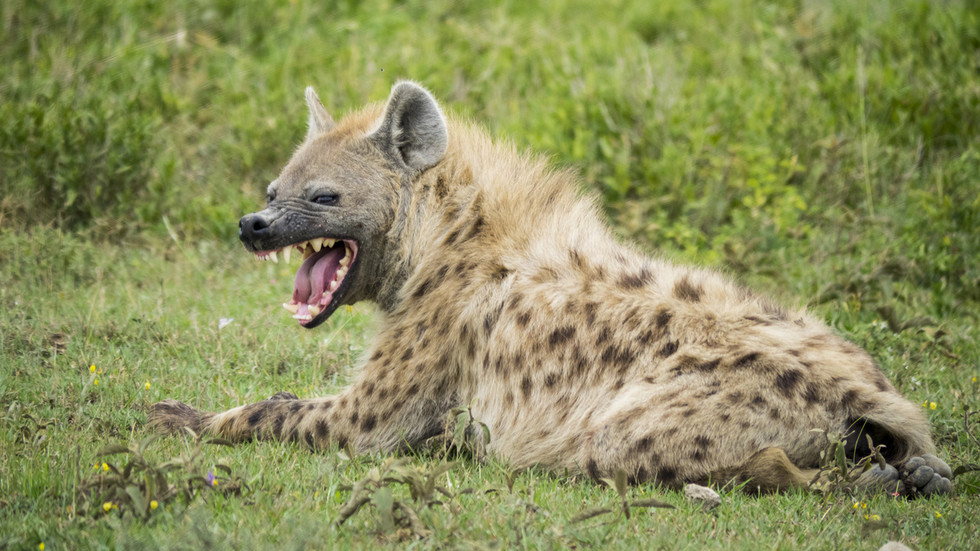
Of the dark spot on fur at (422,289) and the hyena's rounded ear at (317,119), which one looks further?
the hyena's rounded ear at (317,119)

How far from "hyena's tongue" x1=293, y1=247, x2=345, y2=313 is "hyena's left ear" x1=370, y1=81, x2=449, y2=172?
0.42 meters

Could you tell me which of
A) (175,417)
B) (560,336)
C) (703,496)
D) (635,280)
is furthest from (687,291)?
(175,417)

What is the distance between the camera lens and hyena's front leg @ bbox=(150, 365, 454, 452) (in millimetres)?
3438

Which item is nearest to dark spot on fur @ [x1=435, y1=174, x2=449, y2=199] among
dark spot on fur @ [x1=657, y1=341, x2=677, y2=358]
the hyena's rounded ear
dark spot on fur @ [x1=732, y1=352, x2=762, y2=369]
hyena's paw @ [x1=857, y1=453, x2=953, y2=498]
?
the hyena's rounded ear

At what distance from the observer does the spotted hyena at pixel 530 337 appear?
3008mm

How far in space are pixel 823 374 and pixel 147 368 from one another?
8.41 ft

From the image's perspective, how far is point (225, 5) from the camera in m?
7.88

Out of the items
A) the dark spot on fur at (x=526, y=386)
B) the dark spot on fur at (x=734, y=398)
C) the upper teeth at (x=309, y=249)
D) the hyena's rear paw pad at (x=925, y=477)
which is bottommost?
the hyena's rear paw pad at (x=925, y=477)

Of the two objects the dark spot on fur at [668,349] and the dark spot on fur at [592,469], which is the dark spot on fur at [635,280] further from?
the dark spot on fur at [592,469]

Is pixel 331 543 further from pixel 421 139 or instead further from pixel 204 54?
pixel 204 54

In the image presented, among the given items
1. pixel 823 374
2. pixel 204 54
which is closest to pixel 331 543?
pixel 823 374

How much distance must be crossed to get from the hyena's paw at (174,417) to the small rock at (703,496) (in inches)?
65.8

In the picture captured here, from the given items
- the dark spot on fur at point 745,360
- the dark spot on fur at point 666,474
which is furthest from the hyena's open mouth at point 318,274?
the dark spot on fur at point 745,360

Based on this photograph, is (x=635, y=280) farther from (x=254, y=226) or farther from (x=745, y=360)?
(x=254, y=226)
